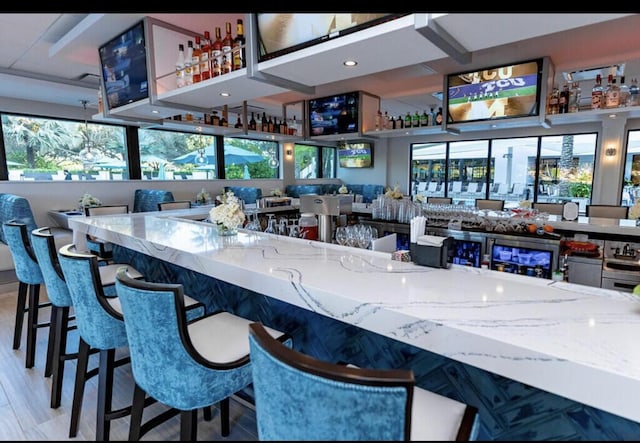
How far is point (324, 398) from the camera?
74 cm

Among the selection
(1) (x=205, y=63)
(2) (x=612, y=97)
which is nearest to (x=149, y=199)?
(1) (x=205, y=63)

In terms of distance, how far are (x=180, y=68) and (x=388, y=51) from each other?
2006 millimetres

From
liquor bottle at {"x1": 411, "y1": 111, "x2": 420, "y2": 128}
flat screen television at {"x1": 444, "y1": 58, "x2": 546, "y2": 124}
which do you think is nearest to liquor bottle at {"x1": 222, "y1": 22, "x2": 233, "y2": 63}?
flat screen television at {"x1": 444, "y1": 58, "x2": 546, "y2": 124}

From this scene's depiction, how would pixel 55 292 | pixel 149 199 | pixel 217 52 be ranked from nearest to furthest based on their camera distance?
1. pixel 55 292
2. pixel 217 52
3. pixel 149 199

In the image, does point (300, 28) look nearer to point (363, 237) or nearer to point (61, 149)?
point (363, 237)

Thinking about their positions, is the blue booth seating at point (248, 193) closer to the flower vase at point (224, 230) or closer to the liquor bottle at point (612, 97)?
the flower vase at point (224, 230)

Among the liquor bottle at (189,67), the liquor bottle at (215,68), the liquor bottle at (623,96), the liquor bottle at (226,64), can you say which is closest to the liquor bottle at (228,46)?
the liquor bottle at (226,64)

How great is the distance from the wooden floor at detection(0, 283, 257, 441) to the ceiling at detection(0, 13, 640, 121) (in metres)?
2.10

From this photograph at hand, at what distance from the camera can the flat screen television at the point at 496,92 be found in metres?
3.70

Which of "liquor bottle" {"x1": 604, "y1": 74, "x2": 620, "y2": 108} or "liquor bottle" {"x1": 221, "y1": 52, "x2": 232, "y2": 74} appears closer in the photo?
"liquor bottle" {"x1": 221, "y1": 52, "x2": 232, "y2": 74}

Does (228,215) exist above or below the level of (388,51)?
below

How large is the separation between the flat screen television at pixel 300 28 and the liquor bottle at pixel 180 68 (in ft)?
3.95

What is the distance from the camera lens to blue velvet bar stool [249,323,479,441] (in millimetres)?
694

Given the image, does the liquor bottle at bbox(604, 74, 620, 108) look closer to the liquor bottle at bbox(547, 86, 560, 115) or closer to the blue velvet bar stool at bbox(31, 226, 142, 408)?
the liquor bottle at bbox(547, 86, 560, 115)
